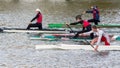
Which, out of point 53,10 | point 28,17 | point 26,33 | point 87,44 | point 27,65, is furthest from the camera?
point 53,10

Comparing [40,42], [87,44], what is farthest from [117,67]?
[40,42]

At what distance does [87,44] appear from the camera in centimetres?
2952

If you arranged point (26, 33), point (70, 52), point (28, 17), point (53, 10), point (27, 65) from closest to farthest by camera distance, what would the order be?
point (27, 65), point (70, 52), point (26, 33), point (28, 17), point (53, 10)

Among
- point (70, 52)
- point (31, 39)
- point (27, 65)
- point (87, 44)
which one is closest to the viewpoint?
point (27, 65)

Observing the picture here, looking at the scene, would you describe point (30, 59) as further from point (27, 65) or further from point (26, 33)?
point (26, 33)

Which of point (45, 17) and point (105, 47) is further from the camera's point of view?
point (45, 17)

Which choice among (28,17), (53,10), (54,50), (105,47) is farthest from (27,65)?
(53,10)

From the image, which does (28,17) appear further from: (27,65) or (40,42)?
(27,65)

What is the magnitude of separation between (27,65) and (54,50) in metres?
4.15

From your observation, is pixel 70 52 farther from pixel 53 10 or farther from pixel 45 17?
pixel 53 10

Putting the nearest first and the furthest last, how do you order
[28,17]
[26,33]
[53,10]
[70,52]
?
1. [70,52]
2. [26,33]
3. [28,17]
4. [53,10]

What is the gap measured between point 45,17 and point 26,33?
50.0 feet

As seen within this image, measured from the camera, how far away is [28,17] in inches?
1919

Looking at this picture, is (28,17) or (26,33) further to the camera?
(28,17)
